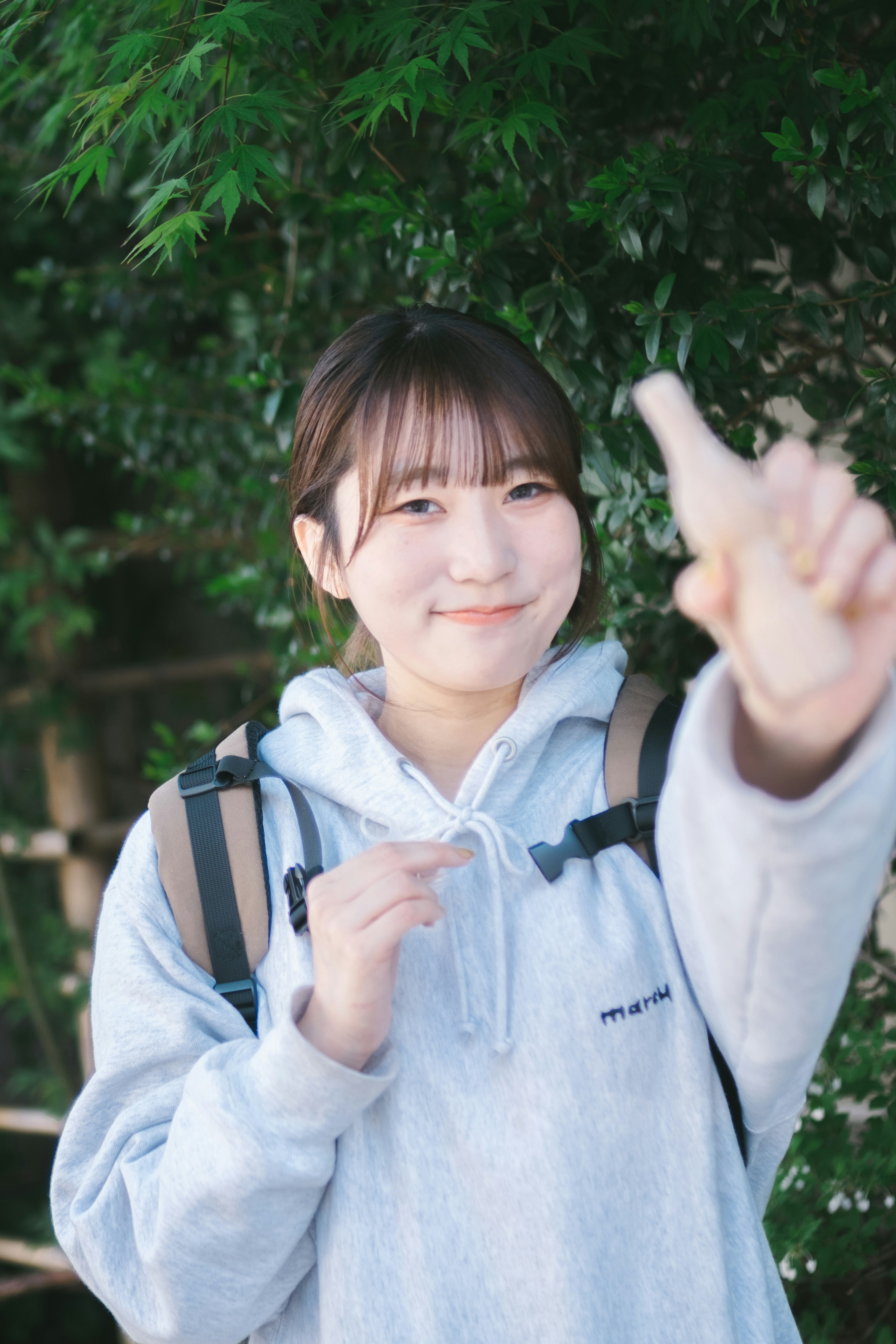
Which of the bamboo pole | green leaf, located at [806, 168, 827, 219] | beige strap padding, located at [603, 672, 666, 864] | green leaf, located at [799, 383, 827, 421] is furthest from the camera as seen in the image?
the bamboo pole

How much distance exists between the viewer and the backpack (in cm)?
112

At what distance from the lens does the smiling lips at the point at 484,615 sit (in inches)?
43.4

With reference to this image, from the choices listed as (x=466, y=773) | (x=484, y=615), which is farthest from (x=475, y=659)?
A: (x=466, y=773)

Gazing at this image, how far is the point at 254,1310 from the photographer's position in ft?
3.50

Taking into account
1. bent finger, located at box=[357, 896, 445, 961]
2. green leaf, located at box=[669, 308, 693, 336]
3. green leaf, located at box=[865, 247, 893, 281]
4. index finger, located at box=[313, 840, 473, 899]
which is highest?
green leaf, located at box=[865, 247, 893, 281]

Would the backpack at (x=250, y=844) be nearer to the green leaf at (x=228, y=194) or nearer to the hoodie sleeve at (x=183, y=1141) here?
the hoodie sleeve at (x=183, y=1141)

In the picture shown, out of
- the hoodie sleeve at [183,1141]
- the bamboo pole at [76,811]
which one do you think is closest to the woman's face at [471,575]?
the hoodie sleeve at [183,1141]

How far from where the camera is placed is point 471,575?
108cm

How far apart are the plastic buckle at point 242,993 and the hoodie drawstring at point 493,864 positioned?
0.21m

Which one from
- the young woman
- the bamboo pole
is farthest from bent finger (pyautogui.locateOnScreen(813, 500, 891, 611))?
the bamboo pole

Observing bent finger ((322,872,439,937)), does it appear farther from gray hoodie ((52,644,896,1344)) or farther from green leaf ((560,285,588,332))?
green leaf ((560,285,588,332))

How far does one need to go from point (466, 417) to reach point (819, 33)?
2.33 feet

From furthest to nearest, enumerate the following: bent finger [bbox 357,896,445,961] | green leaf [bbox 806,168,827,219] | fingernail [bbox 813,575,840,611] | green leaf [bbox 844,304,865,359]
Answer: green leaf [bbox 844,304,865,359] < green leaf [bbox 806,168,827,219] < bent finger [bbox 357,896,445,961] < fingernail [bbox 813,575,840,611]

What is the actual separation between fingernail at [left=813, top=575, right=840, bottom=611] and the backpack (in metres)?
0.49
